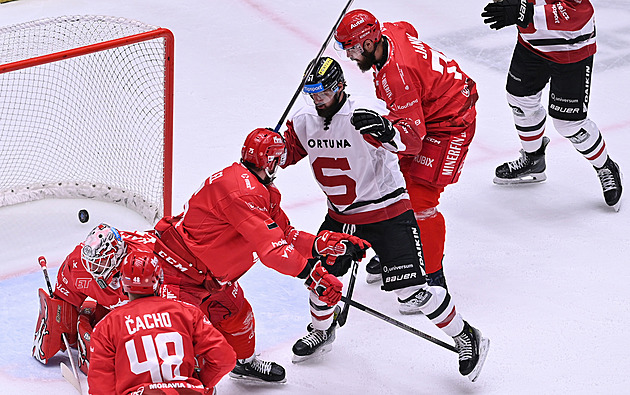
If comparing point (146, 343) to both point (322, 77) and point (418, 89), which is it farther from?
point (418, 89)

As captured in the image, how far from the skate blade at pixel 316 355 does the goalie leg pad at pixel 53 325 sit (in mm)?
857

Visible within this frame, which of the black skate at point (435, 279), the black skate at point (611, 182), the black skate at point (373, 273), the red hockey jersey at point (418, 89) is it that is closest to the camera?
the red hockey jersey at point (418, 89)

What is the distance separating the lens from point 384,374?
398 centimetres

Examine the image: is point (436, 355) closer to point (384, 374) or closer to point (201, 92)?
point (384, 374)

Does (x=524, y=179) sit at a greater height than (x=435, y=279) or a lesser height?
lesser

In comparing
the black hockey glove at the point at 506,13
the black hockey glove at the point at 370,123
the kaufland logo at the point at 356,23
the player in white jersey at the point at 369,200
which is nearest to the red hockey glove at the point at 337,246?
the player in white jersey at the point at 369,200

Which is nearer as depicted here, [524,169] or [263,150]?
[263,150]

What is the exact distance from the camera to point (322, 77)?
367cm

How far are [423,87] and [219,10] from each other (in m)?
3.51

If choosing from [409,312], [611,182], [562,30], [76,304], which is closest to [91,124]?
[76,304]

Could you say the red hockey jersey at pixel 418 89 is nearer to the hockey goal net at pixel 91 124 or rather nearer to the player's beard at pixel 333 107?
the player's beard at pixel 333 107

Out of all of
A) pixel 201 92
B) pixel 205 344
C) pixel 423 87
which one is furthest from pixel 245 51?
pixel 205 344

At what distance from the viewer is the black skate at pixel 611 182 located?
16.7ft

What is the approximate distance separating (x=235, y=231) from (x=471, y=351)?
1.02 m
